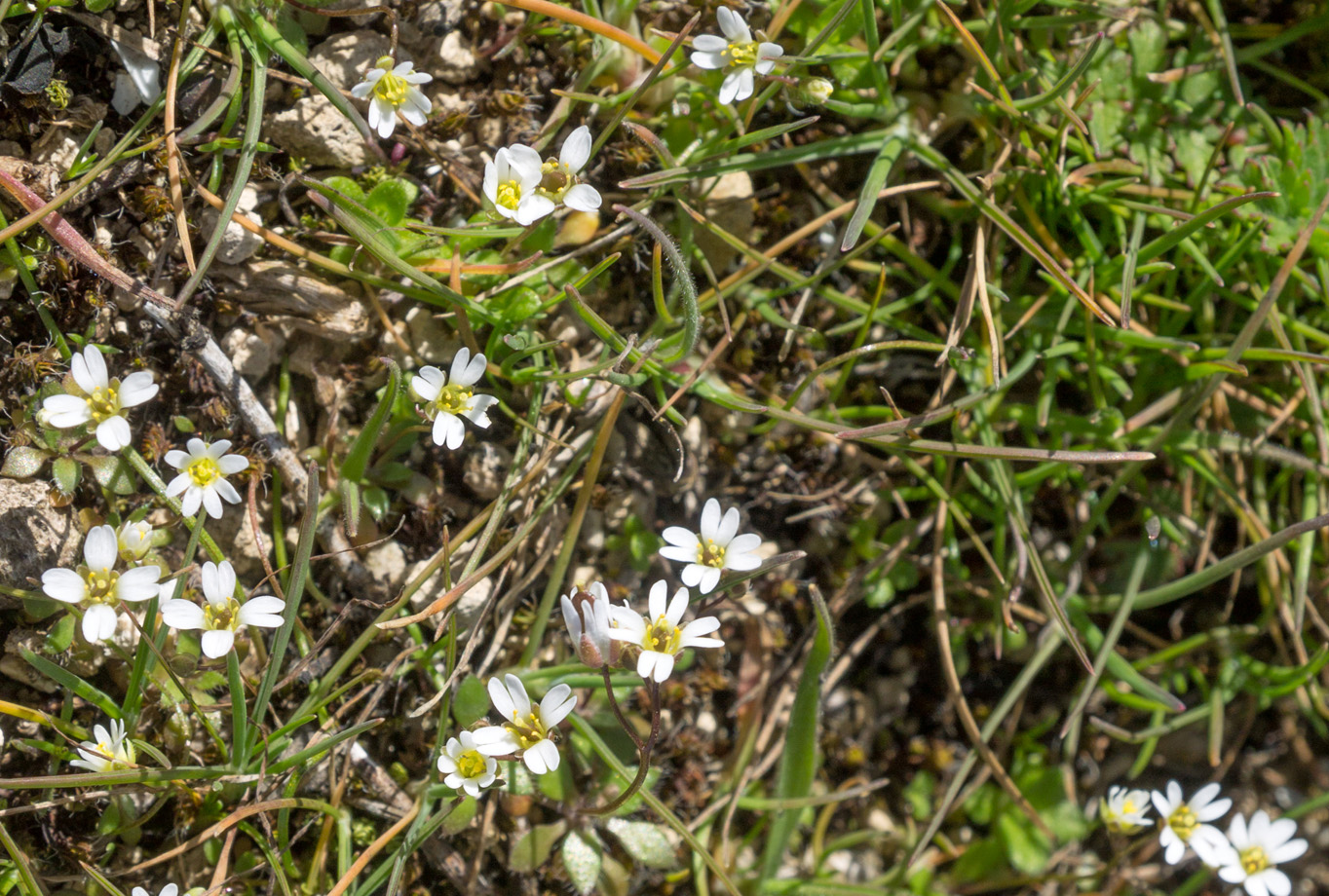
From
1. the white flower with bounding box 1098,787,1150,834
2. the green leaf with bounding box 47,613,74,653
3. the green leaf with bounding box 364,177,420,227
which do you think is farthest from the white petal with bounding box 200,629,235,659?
the white flower with bounding box 1098,787,1150,834

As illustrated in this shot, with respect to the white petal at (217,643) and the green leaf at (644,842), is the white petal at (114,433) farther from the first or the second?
the green leaf at (644,842)

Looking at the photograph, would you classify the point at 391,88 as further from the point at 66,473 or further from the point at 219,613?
the point at 219,613

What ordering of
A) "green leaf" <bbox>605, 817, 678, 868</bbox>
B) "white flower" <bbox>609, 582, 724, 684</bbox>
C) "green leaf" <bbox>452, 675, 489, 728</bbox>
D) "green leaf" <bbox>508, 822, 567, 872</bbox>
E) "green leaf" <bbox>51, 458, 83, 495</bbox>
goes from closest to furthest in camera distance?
1. "white flower" <bbox>609, 582, 724, 684</bbox>
2. "green leaf" <bbox>51, 458, 83, 495</bbox>
3. "green leaf" <bbox>452, 675, 489, 728</bbox>
4. "green leaf" <bbox>508, 822, 567, 872</bbox>
5. "green leaf" <bbox>605, 817, 678, 868</bbox>

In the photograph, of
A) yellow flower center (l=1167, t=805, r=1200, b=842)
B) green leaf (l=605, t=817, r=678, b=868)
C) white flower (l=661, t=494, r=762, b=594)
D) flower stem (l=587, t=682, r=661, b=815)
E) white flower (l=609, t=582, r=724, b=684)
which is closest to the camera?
flower stem (l=587, t=682, r=661, b=815)

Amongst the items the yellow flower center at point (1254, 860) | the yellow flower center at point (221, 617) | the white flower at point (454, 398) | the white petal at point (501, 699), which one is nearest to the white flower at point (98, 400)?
the yellow flower center at point (221, 617)

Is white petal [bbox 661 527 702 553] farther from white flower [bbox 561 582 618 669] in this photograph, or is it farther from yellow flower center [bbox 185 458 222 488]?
yellow flower center [bbox 185 458 222 488]

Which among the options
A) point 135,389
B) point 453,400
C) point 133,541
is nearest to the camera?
point 135,389

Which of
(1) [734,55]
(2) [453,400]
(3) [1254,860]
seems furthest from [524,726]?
(3) [1254,860]
